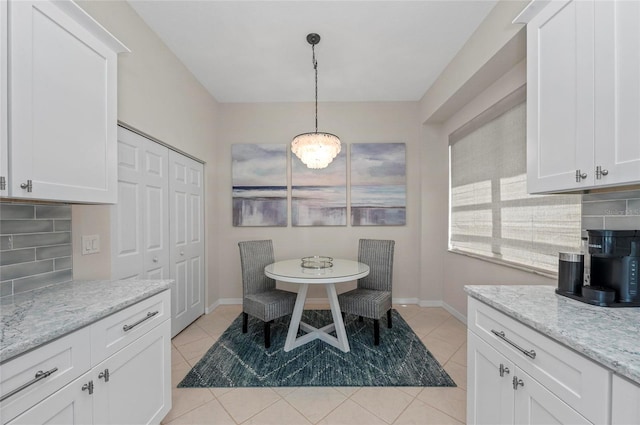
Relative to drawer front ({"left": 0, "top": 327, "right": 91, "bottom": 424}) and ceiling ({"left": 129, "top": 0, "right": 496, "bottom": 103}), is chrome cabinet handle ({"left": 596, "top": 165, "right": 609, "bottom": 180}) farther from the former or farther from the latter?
drawer front ({"left": 0, "top": 327, "right": 91, "bottom": 424})

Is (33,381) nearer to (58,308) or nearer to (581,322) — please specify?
(58,308)

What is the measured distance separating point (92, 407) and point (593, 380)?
1.77 m

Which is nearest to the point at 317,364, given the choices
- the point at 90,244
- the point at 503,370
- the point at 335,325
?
the point at 335,325

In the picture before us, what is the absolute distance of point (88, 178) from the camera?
4.31 ft

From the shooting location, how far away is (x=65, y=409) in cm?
92

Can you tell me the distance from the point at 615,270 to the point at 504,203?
1310 mm

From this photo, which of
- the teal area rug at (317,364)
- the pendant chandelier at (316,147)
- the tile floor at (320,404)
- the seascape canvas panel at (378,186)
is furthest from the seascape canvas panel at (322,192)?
the tile floor at (320,404)

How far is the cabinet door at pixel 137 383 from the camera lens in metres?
1.08

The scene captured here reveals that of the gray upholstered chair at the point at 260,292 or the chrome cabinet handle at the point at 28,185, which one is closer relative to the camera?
the chrome cabinet handle at the point at 28,185

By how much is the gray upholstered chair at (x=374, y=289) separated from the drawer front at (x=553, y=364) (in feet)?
4.05

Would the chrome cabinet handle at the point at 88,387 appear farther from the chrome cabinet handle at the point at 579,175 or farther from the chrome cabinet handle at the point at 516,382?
the chrome cabinet handle at the point at 579,175

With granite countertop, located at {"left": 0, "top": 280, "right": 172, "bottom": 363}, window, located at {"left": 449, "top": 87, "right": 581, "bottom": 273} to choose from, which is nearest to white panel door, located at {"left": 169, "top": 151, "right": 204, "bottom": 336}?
granite countertop, located at {"left": 0, "top": 280, "right": 172, "bottom": 363}

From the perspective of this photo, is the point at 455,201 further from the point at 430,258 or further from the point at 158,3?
the point at 158,3

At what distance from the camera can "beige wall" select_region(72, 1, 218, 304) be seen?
167 centimetres
